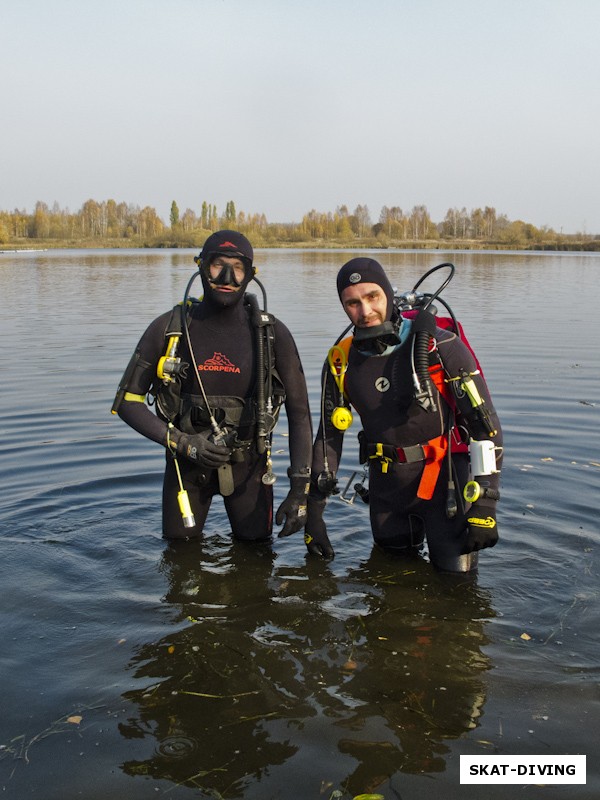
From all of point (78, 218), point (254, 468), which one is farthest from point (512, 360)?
point (78, 218)

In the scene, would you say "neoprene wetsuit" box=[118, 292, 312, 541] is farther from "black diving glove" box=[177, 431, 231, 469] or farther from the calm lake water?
the calm lake water

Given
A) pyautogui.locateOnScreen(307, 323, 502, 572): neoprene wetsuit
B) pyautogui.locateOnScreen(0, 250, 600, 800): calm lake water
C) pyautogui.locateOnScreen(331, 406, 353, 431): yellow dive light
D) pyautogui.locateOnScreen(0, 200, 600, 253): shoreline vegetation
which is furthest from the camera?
pyautogui.locateOnScreen(0, 200, 600, 253): shoreline vegetation

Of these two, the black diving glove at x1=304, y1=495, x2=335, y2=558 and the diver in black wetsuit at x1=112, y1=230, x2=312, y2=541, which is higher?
the diver in black wetsuit at x1=112, y1=230, x2=312, y2=541

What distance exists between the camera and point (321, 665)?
11.5 feet

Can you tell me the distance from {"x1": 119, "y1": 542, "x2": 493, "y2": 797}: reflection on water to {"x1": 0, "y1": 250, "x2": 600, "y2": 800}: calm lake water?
1 cm

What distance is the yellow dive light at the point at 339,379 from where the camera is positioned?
4.34m

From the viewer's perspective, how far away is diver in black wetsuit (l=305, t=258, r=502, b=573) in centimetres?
397

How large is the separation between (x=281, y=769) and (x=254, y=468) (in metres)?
2.10

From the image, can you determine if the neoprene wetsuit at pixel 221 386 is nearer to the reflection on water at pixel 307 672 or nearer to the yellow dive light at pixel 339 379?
the yellow dive light at pixel 339 379

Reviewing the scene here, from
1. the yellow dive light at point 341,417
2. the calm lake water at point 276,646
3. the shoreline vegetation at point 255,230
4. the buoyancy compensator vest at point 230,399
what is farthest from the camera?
the shoreline vegetation at point 255,230

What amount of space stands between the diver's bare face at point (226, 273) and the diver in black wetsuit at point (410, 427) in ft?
1.94

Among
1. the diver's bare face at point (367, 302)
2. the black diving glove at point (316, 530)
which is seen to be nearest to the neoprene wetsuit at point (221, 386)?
the black diving glove at point (316, 530)

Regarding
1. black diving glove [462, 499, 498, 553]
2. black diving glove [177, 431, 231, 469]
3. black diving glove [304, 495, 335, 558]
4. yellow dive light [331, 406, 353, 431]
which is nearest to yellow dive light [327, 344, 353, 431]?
yellow dive light [331, 406, 353, 431]

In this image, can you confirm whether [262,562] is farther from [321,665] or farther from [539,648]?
[539,648]
